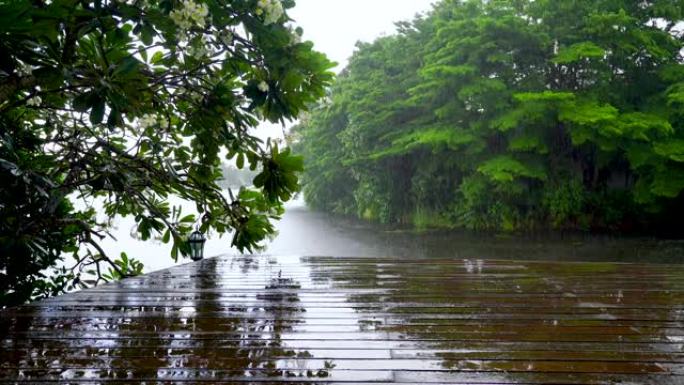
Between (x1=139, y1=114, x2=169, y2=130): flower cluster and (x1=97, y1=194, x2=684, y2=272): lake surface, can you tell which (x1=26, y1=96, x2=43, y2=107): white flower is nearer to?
(x1=139, y1=114, x2=169, y2=130): flower cluster

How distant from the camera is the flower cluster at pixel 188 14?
1781 mm

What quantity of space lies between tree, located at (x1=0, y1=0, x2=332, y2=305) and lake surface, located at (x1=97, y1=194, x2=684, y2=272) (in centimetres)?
412

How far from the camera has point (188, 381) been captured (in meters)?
1.31

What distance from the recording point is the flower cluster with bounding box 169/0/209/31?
1781 millimetres

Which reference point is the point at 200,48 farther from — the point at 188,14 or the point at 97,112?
the point at 97,112

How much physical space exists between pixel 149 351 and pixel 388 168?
1495 cm

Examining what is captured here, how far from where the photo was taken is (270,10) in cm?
184

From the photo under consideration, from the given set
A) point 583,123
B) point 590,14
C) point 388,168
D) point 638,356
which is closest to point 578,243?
point 583,123

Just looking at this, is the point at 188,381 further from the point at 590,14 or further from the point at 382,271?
the point at 590,14

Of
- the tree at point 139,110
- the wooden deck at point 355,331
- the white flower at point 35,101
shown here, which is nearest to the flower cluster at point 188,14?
the tree at point 139,110

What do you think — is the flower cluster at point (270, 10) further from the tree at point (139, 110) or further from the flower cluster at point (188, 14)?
the flower cluster at point (188, 14)

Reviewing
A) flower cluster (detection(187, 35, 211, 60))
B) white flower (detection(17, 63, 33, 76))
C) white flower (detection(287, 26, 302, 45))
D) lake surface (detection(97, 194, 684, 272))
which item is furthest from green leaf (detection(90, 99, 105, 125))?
lake surface (detection(97, 194, 684, 272))

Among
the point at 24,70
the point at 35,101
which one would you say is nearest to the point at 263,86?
the point at 24,70

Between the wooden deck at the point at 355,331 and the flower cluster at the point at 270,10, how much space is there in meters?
1.25
